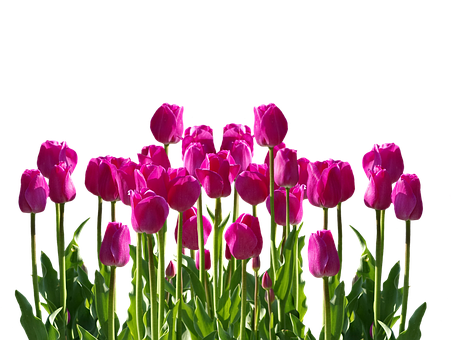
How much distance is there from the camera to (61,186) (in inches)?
127

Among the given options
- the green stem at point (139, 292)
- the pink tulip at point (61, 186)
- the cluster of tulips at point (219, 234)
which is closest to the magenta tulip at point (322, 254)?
the cluster of tulips at point (219, 234)

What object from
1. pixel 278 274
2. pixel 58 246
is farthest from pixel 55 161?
pixel 278 274

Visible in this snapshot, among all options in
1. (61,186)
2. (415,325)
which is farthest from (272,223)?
(61,186)

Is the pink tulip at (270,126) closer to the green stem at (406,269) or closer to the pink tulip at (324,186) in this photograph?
the pink tulip at (324,186)

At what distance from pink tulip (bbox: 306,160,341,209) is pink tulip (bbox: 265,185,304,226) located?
0.23 m

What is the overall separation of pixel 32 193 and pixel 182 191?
95 cm

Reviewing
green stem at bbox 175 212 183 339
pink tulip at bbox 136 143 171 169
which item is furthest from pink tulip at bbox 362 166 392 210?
pink tulip at bbox 136 143 171 169

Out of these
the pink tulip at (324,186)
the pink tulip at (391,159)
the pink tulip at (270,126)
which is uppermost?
the pink tulip at (270,126)

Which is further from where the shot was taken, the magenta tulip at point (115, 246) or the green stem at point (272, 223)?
the green stem at point (272, 223)

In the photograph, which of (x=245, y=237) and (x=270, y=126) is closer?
(x=245, y=237)

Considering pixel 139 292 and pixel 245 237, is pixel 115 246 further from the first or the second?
pixel 245 237

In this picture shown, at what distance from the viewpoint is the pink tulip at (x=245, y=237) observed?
2762mm

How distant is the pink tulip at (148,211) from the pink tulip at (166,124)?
2.73 ft

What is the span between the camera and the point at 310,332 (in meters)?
3.16
